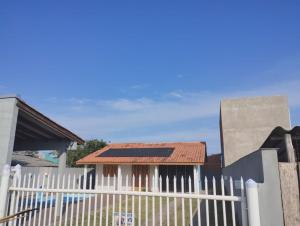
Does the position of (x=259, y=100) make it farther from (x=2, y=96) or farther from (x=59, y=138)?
(x=2, y=96)

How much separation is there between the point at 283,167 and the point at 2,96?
721 cm

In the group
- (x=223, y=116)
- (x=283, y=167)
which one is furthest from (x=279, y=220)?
(x=223, y=116)

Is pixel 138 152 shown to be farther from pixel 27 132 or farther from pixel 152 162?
pixel 27 132

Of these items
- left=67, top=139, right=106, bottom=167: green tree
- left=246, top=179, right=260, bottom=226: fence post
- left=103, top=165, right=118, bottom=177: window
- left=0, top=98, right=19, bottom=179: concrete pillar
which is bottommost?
left=246, top=179, right=260, bottom=226: fence post

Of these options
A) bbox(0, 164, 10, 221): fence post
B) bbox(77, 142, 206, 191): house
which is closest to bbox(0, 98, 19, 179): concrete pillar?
bbox(0, 164, 10, 221): fence post

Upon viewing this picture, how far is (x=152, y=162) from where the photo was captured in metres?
18.8

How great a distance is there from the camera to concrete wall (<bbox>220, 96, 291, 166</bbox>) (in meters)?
18.5

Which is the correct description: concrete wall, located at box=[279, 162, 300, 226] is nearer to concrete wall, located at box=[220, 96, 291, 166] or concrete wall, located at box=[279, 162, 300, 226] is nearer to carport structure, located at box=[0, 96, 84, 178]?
carport structure, located at box=[0, 96, 84, 178]

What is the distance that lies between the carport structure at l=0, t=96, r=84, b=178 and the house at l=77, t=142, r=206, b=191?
7.52 m

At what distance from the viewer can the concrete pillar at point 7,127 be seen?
6747 millimetres

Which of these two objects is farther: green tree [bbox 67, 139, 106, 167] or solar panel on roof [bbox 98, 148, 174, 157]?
green tree [bbox 67, 139, 106, 167]

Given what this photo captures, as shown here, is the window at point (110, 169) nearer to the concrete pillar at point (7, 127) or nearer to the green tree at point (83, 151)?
the green tree at point (83, 151)

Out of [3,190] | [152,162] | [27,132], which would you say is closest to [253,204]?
[3,190]

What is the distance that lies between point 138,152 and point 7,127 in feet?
49.6
